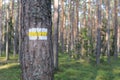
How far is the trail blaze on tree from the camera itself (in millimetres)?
3037

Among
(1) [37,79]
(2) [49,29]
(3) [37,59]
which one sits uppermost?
(2) [49,29]

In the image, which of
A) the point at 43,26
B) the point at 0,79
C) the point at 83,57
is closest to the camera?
the point at 43,26

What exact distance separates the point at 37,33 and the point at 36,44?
5.0 inches

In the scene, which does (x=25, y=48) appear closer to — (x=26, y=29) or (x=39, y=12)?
(x=26, y=29)

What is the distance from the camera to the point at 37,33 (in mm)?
3006

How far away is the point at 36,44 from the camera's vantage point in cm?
305

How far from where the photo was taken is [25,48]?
10.1 feet

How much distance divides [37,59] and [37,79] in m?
0.22

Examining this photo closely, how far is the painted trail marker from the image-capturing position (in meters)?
3.01

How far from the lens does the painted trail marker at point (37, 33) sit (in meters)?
3.01

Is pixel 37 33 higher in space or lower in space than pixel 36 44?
higher

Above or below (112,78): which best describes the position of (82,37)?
above

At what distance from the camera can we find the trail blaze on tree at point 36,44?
3037 mm

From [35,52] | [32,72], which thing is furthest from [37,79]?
[35,52]
